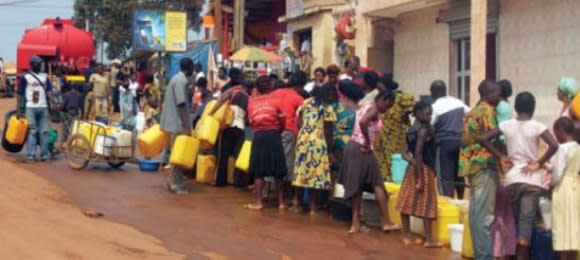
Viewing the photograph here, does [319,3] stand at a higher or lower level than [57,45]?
higher

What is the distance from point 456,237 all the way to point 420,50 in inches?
430

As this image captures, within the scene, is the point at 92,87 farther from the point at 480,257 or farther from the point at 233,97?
the point at 480,257

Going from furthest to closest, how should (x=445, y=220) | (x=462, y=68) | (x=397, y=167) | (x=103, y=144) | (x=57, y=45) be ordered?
(x=57, y=45) < (x=462, y=68) < (x=103, y=144) < (x=397, y=167) < (x=445, y=220)

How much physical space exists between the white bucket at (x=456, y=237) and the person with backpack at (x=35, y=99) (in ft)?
28.0

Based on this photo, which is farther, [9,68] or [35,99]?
[9,68]

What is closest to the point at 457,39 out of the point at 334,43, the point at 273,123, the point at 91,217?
the point at 334,43

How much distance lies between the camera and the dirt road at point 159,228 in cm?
835

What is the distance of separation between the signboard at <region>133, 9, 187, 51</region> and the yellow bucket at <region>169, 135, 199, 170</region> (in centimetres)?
1346

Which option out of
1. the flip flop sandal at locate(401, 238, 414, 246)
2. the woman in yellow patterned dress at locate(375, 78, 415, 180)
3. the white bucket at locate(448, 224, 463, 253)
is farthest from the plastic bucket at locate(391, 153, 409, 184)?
the white bucket at locate(448, 224, 463, 253)

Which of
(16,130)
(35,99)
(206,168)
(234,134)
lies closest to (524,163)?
(234,134)

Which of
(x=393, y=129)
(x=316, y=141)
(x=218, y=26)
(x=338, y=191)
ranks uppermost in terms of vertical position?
(x=218, y=26)

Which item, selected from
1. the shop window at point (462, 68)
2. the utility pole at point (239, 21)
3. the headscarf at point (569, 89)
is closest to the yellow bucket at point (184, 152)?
the headscarf at point (569, 89)

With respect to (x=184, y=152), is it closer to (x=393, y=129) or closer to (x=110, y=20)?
(x=393, y=129)

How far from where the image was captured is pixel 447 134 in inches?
419
